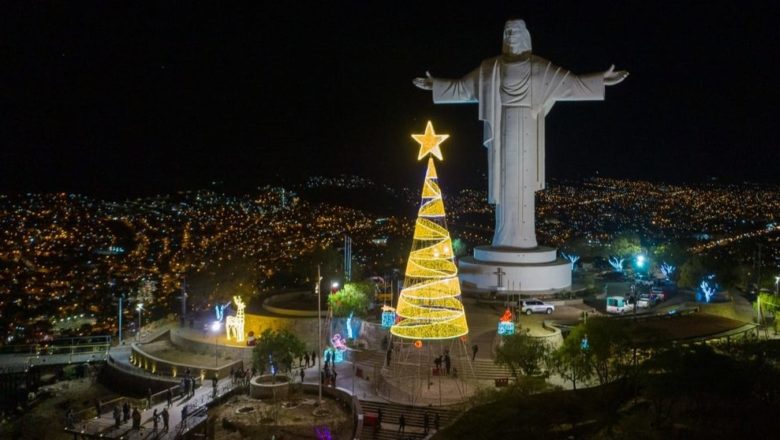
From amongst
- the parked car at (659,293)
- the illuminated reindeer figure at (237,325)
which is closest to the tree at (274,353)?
the illuminated reindeer figure at (237,325)

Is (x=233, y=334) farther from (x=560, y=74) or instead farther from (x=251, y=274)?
(x=560, y=74)

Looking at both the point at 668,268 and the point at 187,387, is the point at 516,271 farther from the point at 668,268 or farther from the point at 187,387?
the point at 187,387

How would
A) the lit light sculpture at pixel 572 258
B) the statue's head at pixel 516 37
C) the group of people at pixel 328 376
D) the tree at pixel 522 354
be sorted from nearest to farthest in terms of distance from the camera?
1. the tree at pixel 522 354
2. the group of people at pixel 328 376
3. the statue's head at pixel 516 37
4. the lit light sculpture at pixel 572 258

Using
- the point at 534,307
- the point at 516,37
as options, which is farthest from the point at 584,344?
the point at 516,37

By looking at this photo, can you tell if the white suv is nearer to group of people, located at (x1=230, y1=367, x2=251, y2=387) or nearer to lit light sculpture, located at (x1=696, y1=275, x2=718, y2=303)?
lit light sculpture, located at (x1=696, y1=275, x2=718, y2=303)

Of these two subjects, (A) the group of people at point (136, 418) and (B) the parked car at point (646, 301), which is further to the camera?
(B) the parked car at point (646, 301)

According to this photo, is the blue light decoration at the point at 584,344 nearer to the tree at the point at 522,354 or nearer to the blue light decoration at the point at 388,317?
the tree at the point at 522,354

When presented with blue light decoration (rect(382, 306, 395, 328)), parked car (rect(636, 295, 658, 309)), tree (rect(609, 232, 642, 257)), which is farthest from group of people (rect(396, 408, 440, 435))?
tree (rect(609, 232, 642, 257))

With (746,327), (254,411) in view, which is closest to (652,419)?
(254,411)
